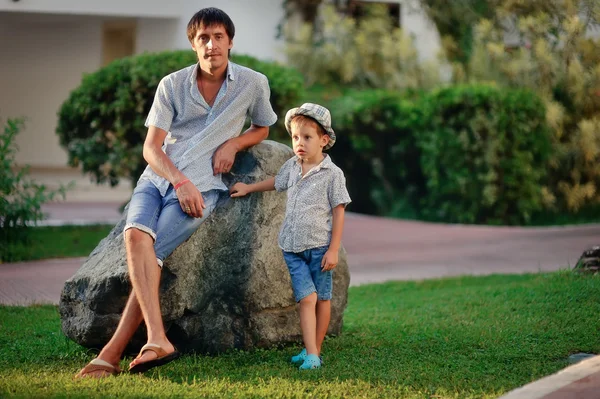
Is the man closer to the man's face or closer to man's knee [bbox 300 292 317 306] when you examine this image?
the man's face

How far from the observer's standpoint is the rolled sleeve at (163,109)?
541 centimetres

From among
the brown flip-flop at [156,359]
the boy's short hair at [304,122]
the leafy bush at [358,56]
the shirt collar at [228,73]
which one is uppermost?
the leafy bush at [358,56]

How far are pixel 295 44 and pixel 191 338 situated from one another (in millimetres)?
10641

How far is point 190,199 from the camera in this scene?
17.0 feet

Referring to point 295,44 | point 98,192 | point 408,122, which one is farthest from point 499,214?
point 98,192

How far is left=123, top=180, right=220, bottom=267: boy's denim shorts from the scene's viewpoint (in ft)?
16.7

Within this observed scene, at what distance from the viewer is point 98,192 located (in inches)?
645

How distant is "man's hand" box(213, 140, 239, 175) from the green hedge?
7.02m

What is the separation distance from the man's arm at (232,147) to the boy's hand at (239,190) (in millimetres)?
117

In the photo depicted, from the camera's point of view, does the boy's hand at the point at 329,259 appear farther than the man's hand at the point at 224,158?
No

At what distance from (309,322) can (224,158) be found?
1043mm

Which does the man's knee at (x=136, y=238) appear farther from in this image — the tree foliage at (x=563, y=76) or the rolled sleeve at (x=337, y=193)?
the tree foliage at (x=563, y=76)

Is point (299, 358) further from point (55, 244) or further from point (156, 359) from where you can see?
point (55, 244)

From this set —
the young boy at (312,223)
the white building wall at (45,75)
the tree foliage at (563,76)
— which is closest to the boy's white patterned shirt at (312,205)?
the young boy at (312,223)
